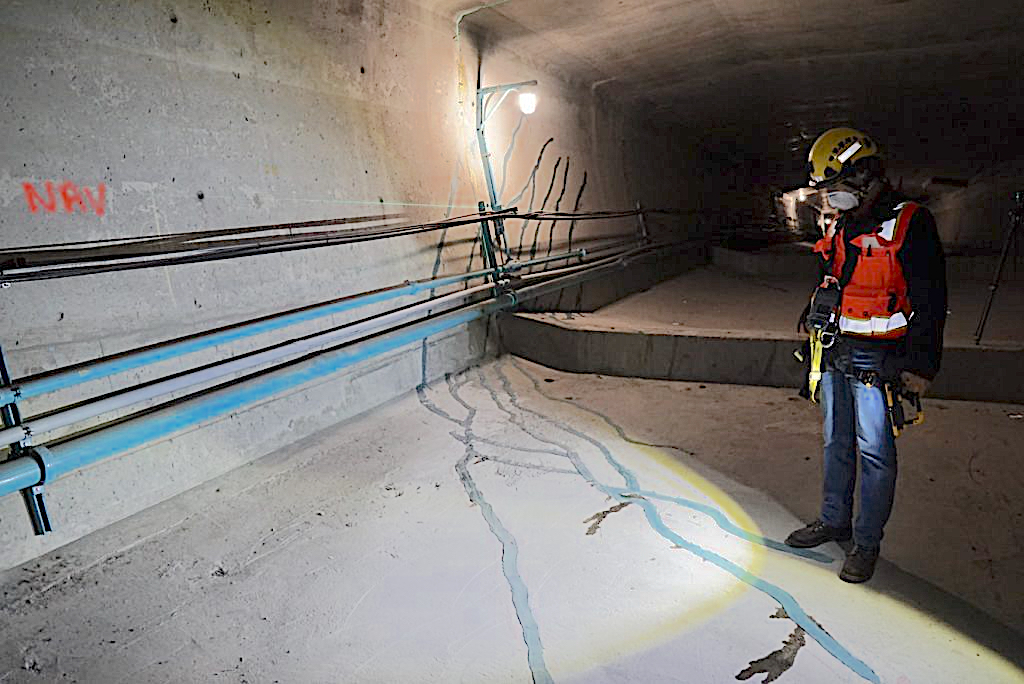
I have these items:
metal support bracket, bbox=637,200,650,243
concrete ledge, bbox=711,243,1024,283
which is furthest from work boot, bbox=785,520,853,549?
metal support bracket, bbox=637,200,650,243

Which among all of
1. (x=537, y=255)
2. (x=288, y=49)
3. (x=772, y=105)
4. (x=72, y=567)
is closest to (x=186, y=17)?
(x=288, y=49)

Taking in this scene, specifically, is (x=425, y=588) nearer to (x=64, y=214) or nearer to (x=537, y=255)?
(x=64, y=214)

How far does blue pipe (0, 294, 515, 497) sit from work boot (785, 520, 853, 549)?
221cm

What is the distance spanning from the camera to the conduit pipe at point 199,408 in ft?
5.93

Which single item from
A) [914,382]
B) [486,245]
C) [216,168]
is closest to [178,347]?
[216,168]

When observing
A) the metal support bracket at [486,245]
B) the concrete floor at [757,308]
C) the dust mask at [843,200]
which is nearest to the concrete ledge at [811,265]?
the concrete floor at [757,308]

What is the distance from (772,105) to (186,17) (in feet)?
22.8

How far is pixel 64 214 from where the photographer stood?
2.10 meters

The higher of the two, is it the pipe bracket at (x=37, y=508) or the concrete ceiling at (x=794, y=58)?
the concrete ceiling at (x=794, y=58)

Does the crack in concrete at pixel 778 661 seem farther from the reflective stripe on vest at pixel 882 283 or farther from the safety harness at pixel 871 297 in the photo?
the reflective stripe on vest at pixel 882 283

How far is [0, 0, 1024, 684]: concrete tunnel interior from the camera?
5.50 feet

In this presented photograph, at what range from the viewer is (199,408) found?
88.1 inches

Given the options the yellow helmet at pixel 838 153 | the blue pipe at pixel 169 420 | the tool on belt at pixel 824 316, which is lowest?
the blue pipe at pixel 169 420

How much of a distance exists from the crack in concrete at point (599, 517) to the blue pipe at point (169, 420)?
1.51 meters
